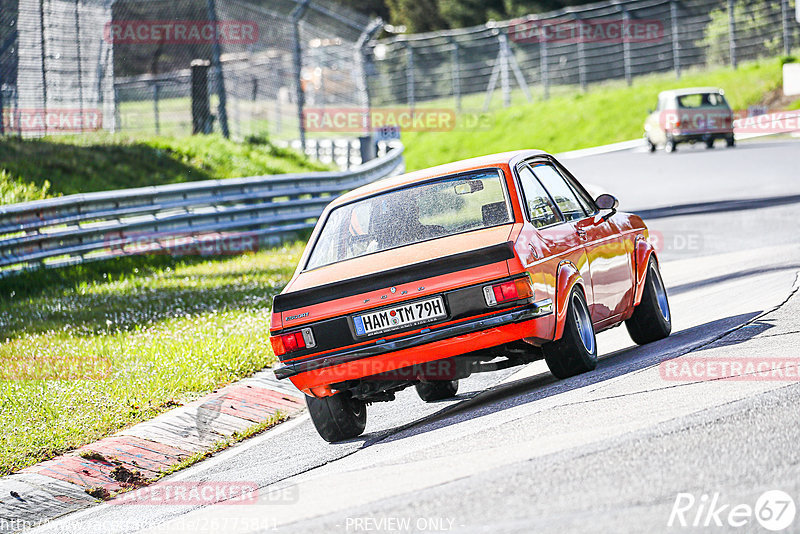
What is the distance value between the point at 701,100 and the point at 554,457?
2655 centimetres

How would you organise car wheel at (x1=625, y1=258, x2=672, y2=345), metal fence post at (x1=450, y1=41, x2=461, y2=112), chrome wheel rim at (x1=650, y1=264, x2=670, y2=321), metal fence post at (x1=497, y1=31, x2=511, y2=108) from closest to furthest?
car wheel at (x1=625, y1=258, x2=672, y2=345) < chrome wheel rim at (x1=650, y1=264, x2=670, y2=321) < metal fence post at (x1=497, y1=31, x2=511, y2=108) < metal fence post at (x1=450, y1=41, x2=461, y2=112)

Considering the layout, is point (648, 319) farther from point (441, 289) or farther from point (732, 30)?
point (732, 30)

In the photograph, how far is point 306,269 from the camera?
7609 mm

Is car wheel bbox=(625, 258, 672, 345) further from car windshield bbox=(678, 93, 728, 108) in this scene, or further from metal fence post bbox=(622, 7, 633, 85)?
metal fence post bbox=(622, 7, 633, 85)

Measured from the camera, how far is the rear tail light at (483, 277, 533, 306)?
22.3 feet

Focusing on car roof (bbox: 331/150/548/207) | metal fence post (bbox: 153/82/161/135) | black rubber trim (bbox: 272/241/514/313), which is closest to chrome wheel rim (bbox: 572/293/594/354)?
black rubber trim (bbox: 272/241/514/313)

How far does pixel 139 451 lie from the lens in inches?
292

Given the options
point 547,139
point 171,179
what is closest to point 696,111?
point 547,139

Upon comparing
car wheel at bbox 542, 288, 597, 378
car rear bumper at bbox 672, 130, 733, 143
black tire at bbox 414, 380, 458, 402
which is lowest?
black tire at bbox 414, 380, 458, 402

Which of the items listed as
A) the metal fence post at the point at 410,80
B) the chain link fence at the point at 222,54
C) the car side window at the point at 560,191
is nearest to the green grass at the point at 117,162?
the chain link fence at the point at 222,54

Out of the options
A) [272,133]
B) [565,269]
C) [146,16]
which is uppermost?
[146,16]

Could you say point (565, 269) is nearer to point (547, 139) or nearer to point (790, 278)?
point (790, 278)

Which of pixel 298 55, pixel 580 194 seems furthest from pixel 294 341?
pixel 298 55

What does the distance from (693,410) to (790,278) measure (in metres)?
5.16
